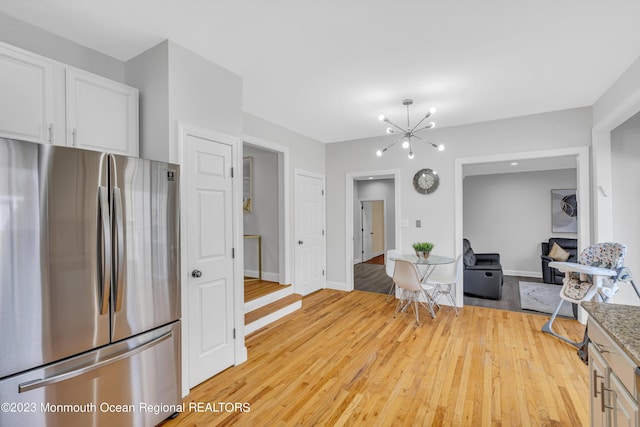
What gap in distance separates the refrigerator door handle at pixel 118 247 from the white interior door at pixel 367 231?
742cm

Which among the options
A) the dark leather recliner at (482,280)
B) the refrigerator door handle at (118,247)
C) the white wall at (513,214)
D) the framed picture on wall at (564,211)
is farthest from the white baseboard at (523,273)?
the refrigerator door handle at (118,247)

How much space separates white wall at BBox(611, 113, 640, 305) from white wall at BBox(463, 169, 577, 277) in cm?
326

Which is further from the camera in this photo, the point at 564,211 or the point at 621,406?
the point at 564,211

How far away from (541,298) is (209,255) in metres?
5.17

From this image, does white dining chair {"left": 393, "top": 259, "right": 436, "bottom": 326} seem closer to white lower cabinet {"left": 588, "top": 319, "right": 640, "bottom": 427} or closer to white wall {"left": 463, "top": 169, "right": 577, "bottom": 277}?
white lower cabinet {"left": 588, "top": 319, "right": 640, "bottom": 427}

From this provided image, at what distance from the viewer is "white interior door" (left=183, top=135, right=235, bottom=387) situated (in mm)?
2342

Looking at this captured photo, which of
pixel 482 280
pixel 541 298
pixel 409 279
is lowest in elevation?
pixel 541 298

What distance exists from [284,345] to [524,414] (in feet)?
6.83

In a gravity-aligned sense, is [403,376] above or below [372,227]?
below

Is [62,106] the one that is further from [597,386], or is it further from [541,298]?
[541,298]

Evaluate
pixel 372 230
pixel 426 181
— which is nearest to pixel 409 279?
pixel 426 181

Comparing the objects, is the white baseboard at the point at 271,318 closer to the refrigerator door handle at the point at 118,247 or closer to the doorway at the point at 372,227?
the refrigerator door handle at the point at 118,247

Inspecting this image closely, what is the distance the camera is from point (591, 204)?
11.8 feet

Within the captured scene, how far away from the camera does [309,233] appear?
16.4ft
